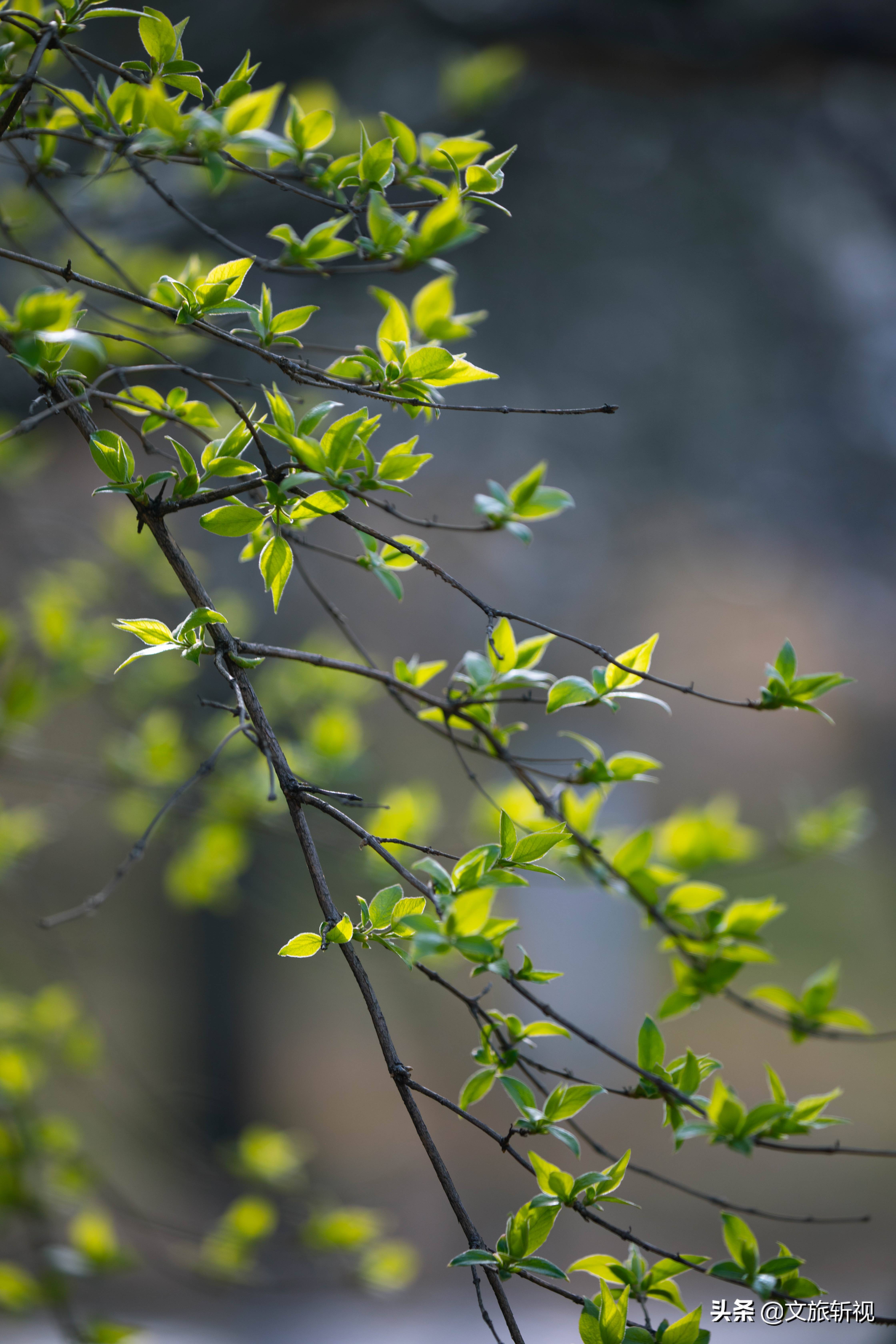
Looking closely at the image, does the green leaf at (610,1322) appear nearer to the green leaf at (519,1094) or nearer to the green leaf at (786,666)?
the green leaf at (519,1094)

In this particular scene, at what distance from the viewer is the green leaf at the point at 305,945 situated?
1.10ft

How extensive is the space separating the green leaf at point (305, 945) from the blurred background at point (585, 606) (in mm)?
957

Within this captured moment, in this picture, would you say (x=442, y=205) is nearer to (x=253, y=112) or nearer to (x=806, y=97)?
(x=253, y=112)

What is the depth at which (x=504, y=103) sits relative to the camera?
1.56m

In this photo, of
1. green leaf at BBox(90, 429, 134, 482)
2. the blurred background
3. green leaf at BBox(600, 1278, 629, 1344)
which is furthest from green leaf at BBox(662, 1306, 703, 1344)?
the blurred background

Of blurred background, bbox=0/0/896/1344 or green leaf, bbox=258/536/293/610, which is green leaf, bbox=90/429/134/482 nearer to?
green leaf, bbox=258/536/293/610

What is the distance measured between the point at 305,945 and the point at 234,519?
193 mm

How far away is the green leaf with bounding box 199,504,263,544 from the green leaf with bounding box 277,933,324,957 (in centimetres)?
17

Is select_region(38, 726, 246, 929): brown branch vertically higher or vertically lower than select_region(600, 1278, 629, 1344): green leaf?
higher

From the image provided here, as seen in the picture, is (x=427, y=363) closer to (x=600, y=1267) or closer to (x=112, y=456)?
(x=112, y=456)

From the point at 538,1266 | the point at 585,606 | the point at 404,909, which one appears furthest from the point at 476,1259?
the point at 585,606

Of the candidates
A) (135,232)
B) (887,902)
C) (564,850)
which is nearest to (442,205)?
(564,850)

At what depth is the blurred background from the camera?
4.72ft

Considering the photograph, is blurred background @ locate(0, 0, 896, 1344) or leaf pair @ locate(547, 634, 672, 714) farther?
blurred background @ locate(0, 0, 896, 1344)
